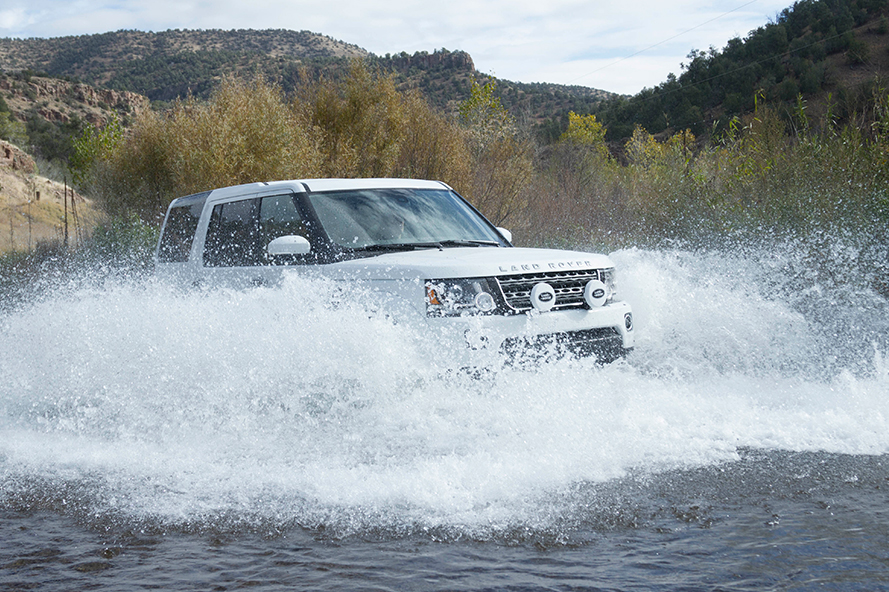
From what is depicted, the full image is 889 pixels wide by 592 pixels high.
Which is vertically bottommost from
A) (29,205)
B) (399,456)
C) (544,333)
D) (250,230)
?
(399,456)

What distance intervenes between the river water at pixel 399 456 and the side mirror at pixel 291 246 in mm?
217

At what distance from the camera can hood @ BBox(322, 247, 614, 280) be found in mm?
4832

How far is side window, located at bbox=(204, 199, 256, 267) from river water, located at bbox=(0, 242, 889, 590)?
1.31 feet

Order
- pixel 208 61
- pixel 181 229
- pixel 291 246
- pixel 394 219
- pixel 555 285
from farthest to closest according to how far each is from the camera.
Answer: pixel 208 61 → pixel 181 229 → pixel 394 219 → pixel 291 246 → pixel 555 285

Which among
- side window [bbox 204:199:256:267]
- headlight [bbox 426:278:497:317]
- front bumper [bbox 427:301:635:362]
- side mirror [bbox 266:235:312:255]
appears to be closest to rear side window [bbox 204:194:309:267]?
side window [bbox 204:199:256:267]

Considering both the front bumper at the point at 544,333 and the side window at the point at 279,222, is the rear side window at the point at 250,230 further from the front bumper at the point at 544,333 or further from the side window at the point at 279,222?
the front bumper at the point at 544,333

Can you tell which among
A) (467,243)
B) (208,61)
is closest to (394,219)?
(467,243)

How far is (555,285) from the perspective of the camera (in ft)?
17.0

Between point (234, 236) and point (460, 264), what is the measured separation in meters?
2.42

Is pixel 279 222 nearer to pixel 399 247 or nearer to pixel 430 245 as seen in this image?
pixel 399 247

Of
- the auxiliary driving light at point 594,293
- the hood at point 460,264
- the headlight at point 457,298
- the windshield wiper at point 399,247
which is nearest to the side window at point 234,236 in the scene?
the windshield wiper at point 399,247

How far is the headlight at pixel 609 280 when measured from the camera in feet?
18.4

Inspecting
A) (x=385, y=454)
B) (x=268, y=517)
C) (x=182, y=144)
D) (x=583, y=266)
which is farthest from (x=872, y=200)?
(x=182, y=144)

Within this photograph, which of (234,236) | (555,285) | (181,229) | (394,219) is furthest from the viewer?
(181,229)
